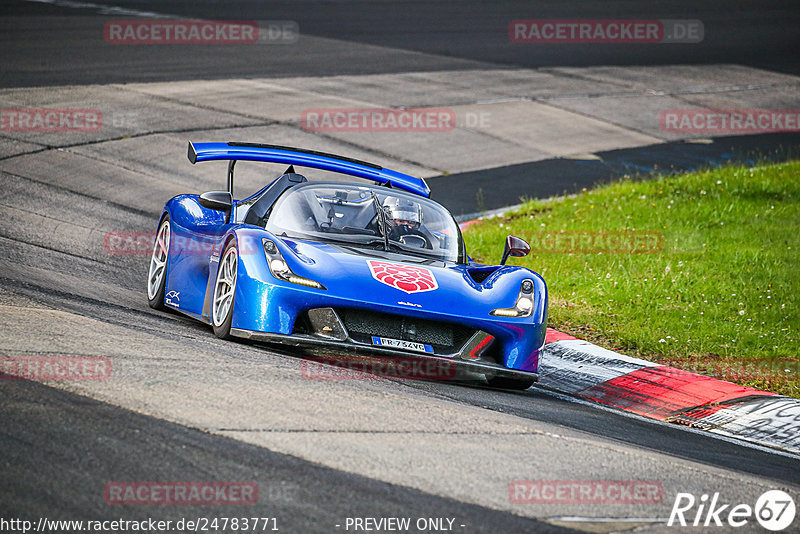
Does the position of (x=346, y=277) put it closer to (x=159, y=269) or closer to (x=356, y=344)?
(x=356, y=344)

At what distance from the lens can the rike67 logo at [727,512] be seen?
4.55m

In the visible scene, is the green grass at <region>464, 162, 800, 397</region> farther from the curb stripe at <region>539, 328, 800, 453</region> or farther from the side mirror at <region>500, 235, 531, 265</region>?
the side mirror at <region>500, 235, 531, 265</region>

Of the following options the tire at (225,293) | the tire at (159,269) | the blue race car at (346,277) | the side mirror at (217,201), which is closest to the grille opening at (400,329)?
the blue race car at (346,277)

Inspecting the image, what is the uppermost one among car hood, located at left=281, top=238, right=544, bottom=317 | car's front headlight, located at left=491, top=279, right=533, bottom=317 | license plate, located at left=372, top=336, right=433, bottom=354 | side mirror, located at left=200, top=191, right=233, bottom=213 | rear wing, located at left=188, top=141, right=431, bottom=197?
rear wing, located at left=188, top=141, right=431, bottom=197

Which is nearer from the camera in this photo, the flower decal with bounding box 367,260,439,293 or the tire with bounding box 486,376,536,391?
the flower decal with bounding box 367,260,439,293

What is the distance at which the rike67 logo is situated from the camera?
4.55 meters

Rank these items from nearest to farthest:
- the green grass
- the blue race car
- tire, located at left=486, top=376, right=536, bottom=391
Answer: the blue race car, tire, located at left=486, top=376, right=536, bottom=391, the green grass

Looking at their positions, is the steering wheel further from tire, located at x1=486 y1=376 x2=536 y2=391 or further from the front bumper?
the front bumper

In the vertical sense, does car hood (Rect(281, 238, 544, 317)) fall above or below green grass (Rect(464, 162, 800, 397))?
above

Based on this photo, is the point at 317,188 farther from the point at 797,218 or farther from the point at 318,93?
the point at 318,93

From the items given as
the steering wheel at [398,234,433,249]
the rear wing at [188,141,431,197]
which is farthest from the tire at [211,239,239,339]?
the steering wheel at [398,234,433,249]

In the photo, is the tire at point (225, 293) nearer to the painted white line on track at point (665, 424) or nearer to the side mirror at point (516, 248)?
the side mirror at point (516, 248)

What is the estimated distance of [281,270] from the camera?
6.96 meters

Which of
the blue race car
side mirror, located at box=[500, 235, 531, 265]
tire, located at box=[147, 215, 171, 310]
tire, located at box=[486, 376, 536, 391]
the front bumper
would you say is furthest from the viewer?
tire, located at box=[147, 215, 171, 310]
